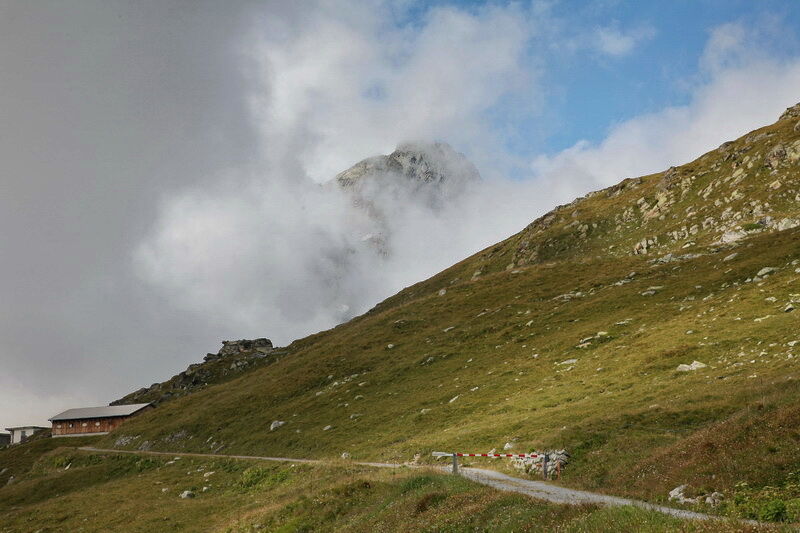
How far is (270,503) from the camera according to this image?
37469 millimetres

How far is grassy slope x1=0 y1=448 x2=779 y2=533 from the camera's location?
15899 mm

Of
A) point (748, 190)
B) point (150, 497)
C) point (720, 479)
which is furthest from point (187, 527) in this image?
point (748, 190)

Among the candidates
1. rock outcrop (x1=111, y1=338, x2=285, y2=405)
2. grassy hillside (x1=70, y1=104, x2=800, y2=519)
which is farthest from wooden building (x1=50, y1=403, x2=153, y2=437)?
grassy hillside (x1=70, y1=104, x2=800, y2=519)

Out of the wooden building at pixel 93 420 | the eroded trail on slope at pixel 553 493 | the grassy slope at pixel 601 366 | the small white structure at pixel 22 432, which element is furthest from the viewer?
the small white structure at pixel 22 432

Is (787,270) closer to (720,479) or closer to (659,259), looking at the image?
(659,259)

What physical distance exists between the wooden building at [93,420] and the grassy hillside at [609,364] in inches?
1380

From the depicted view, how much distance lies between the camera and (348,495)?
30.2m

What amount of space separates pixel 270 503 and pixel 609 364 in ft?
98.4

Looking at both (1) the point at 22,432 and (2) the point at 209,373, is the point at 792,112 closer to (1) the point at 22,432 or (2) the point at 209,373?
(2) the point at 209,373

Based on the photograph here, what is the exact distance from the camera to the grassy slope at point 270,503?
15.9 meters

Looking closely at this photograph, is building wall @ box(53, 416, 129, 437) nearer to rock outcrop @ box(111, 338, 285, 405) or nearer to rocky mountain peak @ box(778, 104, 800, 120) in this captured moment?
rock outcrop @ box(111, 338, 285, 405)

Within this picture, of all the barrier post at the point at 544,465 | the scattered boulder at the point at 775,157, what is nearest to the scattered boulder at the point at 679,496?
the barrier post at the point at 544,465

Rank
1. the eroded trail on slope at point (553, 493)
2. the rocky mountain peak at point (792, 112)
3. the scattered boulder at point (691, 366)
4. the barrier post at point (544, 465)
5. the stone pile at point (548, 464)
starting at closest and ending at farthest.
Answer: the eroded trail on slope at point (553, 493) → the barrier post at point (544, 465) → the stone pile at point (548, 464) → the scattered boulder at point (691, 366) → the rocky mountain peak at point (792, 112)

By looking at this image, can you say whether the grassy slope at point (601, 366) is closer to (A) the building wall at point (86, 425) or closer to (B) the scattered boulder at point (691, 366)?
(B) the scattered boulder at point (691, 366)
